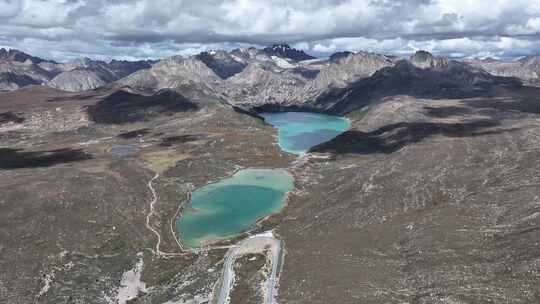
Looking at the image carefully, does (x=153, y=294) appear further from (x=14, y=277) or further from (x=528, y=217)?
(x=528, y=217)

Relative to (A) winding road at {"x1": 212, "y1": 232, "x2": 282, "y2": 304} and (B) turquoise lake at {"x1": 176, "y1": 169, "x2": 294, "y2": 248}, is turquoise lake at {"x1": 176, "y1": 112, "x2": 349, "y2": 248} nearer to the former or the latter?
(B) turquoise lake at {"x1": 176, "y1": 169, "x2": 294, "y2": 248}

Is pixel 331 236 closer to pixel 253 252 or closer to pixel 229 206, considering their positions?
pixel 253 252

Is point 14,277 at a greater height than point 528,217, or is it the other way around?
point 528,217

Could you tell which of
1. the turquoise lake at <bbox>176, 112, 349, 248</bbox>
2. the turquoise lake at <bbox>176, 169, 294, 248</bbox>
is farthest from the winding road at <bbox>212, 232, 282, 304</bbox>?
the turquoise lake at <bbox>176, 169, 294, 248</bbox>

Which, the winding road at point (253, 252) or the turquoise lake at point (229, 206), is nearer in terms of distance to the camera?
the winding road at point (253, 252)

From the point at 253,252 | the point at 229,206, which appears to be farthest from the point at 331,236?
the point at 229,206

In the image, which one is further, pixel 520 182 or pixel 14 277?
pixel 520 182

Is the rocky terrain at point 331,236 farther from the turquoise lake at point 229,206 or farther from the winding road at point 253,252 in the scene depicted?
the turquoise lake at point 229,206

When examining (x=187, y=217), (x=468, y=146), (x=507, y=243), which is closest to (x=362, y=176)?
(x=468, y=146)

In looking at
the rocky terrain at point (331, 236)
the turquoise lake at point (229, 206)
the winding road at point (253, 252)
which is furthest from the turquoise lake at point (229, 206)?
the winding road at point (253, 252)
